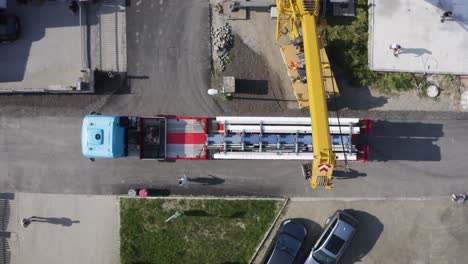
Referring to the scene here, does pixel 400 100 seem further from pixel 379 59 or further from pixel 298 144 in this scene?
pixel 298 144

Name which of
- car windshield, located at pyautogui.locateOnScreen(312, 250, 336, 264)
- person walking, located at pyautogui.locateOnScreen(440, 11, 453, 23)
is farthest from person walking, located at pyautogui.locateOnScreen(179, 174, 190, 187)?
person walking, located at pyautogui.locateOnScreen(440, 11, 453, 23)

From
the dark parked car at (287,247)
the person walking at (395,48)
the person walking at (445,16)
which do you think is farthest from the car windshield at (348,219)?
the person walking at (445,16)

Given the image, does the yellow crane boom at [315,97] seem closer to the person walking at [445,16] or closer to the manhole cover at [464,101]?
the person walking at [445,16]

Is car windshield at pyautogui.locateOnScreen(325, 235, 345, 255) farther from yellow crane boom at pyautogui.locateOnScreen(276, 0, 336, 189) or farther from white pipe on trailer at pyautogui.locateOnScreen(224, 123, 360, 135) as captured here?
white pipe on trailer at pyautogui.locateOnScreen(224, 123, 360, 135)

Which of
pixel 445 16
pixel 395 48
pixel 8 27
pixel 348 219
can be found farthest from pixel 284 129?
pixel 8 27

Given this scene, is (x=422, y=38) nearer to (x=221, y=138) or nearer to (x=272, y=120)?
(x=272, y=120)

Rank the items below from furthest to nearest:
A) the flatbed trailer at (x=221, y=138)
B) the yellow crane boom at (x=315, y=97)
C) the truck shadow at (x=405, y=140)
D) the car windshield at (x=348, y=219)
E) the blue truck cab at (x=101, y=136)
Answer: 1. the truck shadow at (x=405, y=140)
2. the car windshield at (x=348, y=219)
3. the flatbed trailer at (x=221, y=138)
4. the blue truck cab at (x=101, y=136)
5. the yellow crane boom at (x=315, y=97)

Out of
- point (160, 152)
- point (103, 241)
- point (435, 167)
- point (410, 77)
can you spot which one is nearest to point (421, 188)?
point (435, 167)
